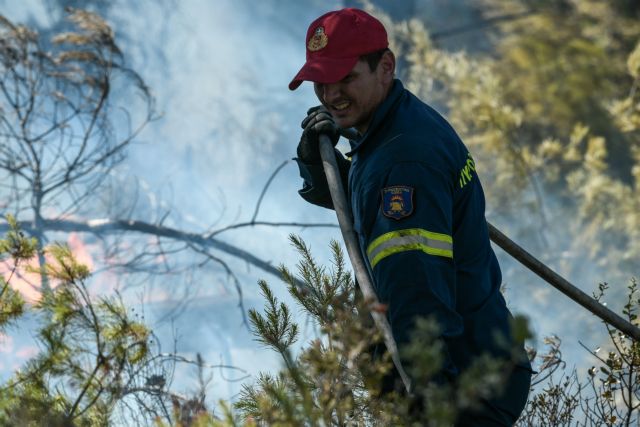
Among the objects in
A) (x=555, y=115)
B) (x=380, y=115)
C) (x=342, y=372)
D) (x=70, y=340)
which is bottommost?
(x=342, y=372)

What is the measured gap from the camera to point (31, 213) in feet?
27.0

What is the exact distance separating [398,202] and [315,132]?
82 centimetres

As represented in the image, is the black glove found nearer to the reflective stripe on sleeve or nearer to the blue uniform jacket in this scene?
the blue uniform jacket

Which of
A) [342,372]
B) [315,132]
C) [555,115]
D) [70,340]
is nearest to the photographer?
[342,372]

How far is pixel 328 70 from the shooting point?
228 centimetres

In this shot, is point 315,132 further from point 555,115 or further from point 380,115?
point 555,115

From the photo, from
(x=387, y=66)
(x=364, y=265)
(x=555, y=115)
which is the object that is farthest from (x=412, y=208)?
(x=555, y=115)

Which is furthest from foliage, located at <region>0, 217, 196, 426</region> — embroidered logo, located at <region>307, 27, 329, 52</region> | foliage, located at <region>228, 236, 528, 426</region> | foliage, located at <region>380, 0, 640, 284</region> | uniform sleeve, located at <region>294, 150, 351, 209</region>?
foliage, located at <region>380, 0, 640, 284</region>

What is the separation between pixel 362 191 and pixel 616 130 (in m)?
Result: 13.8

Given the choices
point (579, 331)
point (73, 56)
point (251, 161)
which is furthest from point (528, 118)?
point (73, 56)

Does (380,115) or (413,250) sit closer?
(413,250)

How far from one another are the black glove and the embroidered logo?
1.26 ft

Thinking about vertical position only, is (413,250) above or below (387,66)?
below

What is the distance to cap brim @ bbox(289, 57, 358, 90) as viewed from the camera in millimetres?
2270
